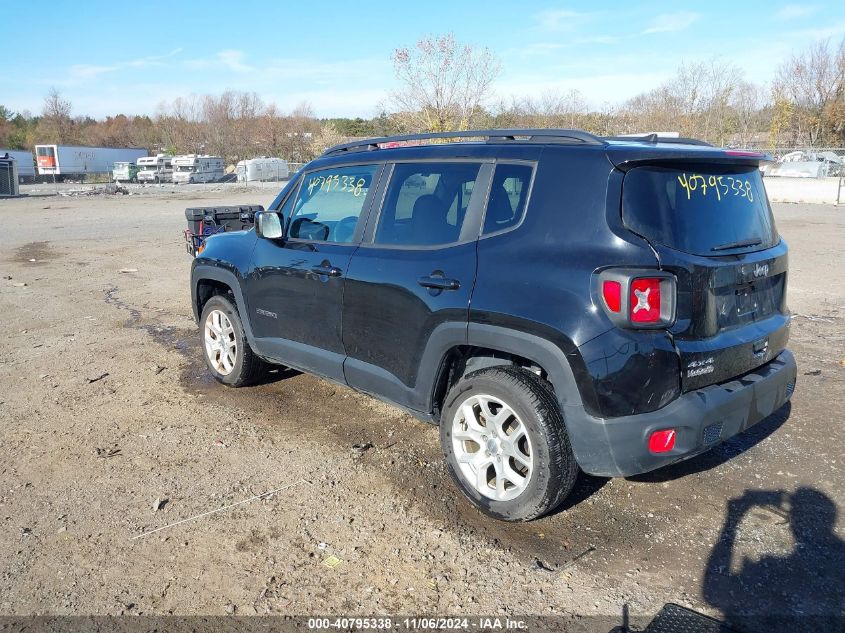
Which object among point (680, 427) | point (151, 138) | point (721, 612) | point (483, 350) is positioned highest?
point (151, 138)

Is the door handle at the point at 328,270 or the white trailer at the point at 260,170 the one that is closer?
the door handle at the point at 328,270

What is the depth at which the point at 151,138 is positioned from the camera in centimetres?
8338

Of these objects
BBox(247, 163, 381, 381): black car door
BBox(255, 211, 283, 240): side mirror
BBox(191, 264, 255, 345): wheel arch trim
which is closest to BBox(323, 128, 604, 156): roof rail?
BBox(247, 163, 381, 381): black car door

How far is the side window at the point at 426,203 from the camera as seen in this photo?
12.4 ft

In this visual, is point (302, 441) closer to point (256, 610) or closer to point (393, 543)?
point (393, 543)

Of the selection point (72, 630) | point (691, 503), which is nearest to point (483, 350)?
point (691, 503)

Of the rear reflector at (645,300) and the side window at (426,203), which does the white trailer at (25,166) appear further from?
the rear reflector at (645,300)

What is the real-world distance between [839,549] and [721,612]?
2.82ft

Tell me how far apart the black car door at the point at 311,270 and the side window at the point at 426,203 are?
230 mm

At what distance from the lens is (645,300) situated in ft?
9.97

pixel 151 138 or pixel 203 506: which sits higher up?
pixel 151 138

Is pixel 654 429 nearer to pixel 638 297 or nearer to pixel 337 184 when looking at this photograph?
pixel 638 297

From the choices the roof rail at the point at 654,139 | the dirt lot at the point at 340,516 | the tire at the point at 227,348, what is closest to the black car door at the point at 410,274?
the dirt lot at the point at 340,516

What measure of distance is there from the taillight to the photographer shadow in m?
1.18
